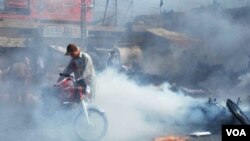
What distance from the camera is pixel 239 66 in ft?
57.9

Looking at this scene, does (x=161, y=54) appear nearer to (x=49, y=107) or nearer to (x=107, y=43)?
(x=107, y=43)

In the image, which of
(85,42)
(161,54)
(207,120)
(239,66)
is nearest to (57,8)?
(85,42)

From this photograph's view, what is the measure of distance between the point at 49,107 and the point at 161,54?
12.9 m

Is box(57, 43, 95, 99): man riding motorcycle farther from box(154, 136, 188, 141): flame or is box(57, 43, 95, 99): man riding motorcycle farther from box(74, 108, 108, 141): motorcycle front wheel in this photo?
box(154, 136, 188, 141): flame

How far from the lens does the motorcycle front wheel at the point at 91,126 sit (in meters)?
6.68

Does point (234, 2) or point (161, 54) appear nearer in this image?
point (161, 54)

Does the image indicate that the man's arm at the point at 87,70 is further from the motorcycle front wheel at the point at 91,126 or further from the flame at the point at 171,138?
the flame at the point at 171,138

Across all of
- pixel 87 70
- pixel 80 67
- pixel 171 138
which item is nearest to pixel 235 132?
pixel 171 138

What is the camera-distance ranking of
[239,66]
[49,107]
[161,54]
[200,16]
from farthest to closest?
[200,16] → [161,54] → [239,66] → [49,107]

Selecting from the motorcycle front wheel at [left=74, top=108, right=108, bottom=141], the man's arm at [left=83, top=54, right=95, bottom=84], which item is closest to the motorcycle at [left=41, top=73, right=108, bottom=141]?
the motorcycle front wheel at [left=74, top=108, right=108, bottom=141]

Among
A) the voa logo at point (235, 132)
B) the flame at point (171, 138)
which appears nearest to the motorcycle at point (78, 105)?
the flame at point (171, 138)

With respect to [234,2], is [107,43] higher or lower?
lower

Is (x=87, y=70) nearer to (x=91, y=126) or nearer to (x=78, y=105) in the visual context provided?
(x=78, y=105)

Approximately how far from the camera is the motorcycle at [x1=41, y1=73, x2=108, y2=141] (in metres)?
6.68
